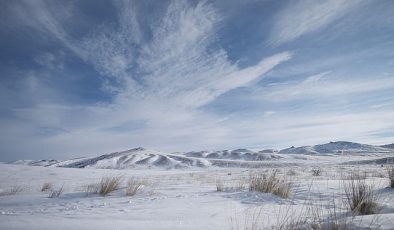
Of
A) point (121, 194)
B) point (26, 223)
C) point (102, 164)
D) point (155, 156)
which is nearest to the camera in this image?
point (26, 223)

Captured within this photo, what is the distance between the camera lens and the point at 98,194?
219 inches

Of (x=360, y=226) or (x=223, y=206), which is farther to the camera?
(x=223, y=206)

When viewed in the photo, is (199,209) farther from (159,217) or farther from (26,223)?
(26,223)

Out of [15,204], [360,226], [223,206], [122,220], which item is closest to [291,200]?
[223,206]

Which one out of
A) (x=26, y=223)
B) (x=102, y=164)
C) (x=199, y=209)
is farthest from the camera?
(x=102, y=164)

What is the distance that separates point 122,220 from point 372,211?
9.24ft

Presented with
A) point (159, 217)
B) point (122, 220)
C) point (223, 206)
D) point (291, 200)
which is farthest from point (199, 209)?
point (291, 200)

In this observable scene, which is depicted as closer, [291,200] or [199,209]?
[199,209]

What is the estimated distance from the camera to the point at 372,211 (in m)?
3.21

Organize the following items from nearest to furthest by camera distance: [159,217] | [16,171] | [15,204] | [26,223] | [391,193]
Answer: [26,223], [159,217], [391,193], [15,204], [16,171]

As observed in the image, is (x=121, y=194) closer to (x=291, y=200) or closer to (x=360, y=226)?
(x=291, y=200)

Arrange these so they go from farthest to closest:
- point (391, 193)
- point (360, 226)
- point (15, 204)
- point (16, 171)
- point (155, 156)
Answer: point (155, 156)
point (16, 171)
point (15, 204)
point (391, 193)
point (360, 226)

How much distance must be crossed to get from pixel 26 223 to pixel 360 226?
3.26 m

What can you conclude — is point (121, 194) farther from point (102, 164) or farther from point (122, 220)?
point (102, 164)
